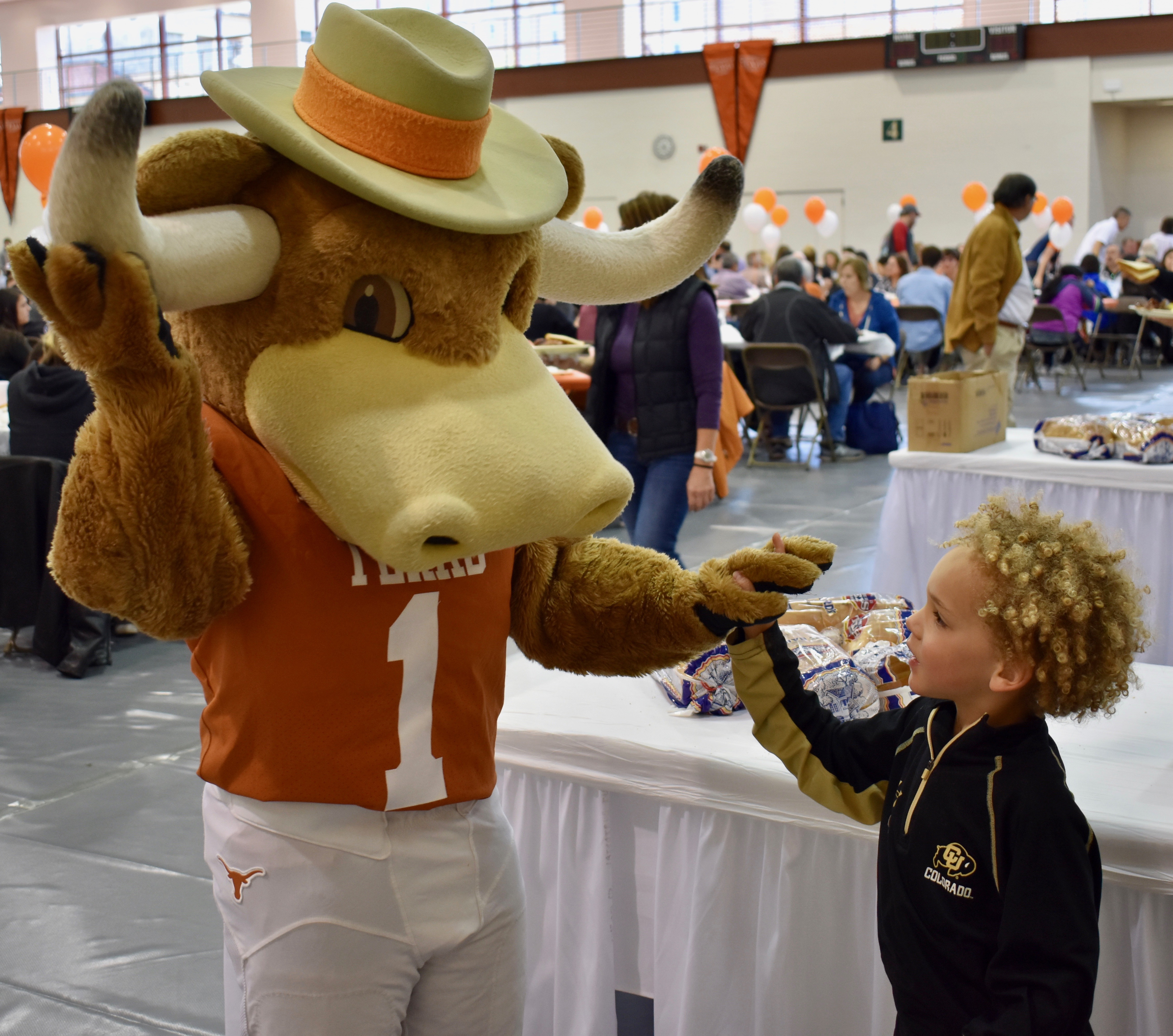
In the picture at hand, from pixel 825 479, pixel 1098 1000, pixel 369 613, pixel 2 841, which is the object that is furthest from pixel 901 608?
pixel 825 479

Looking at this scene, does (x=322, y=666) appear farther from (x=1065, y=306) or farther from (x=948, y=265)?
(x=948, y=265)

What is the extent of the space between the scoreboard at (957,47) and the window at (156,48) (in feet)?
35.7

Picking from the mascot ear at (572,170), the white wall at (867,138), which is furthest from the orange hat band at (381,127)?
the white wall at (867,138)

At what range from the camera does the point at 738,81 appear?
54.9ft

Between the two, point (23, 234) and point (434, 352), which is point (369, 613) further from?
point (23, 234)

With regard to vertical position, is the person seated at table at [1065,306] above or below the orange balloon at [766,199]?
below

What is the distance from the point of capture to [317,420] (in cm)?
104

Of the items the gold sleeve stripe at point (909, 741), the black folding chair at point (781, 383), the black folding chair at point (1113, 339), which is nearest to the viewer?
the gold sleeve stripe at point (909, 741)

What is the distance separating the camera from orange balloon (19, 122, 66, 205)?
7.44 metres

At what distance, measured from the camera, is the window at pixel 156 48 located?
21047 millimetres

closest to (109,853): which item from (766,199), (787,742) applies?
(787,742)

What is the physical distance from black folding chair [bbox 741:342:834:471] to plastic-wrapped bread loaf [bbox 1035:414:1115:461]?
3398 millimetres

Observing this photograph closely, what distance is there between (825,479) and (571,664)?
5828 millimetres

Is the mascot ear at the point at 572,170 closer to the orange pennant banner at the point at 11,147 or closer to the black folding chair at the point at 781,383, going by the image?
the black folding chair at the point at 781,383
